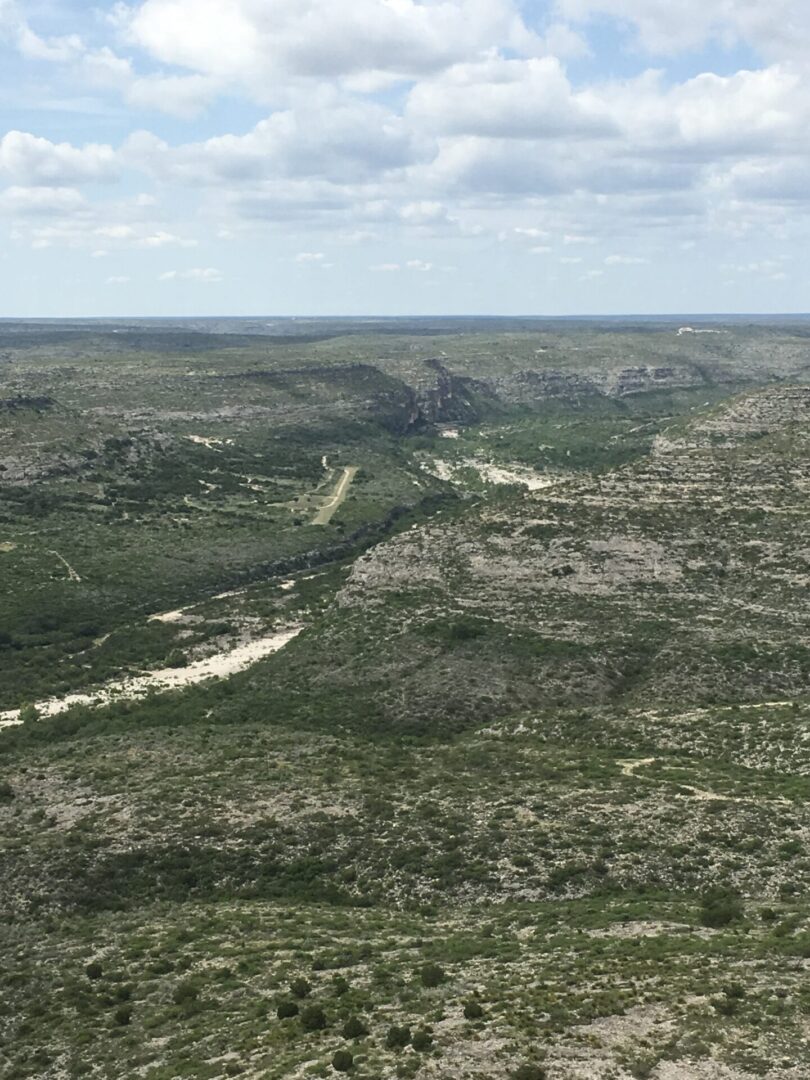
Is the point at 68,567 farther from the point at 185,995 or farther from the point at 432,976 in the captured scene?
the point at 432,976

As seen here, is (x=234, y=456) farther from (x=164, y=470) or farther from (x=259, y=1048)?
(x=259, y=1048)

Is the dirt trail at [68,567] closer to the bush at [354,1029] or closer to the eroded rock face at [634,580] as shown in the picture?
the eroded rock face at [634,580]

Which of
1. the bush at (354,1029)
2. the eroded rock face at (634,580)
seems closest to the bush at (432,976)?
the bush at (354,1029)

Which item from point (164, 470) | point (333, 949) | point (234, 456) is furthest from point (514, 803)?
point (234, 456)

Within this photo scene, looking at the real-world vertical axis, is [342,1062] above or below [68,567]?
below

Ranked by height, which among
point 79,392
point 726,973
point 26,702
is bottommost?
point 26,702

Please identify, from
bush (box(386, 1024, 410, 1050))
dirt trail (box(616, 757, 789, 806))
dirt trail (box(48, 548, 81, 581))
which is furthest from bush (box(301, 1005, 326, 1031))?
dirt trail (box(48, 548, 81, 581))

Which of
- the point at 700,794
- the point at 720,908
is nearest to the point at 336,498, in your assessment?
the point at 700,794
